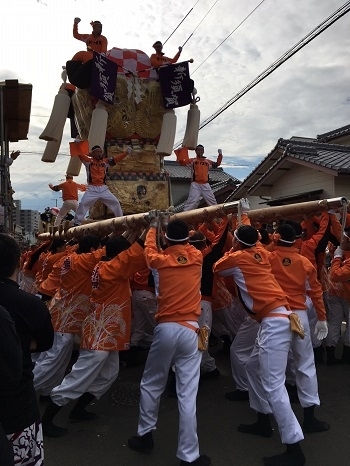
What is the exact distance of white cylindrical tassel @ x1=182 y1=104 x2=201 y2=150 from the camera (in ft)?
28.7

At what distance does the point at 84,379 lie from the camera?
13.0ft

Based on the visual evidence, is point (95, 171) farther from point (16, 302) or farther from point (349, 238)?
point (16, 302)

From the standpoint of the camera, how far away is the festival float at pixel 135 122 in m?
8.27

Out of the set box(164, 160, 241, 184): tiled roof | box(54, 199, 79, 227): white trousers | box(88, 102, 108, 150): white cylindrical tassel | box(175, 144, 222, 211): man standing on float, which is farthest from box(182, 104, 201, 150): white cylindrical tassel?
box(164, 160, 241, 184): tiled roof

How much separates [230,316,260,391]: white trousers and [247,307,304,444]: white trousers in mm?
726

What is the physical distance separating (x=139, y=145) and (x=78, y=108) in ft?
4.80

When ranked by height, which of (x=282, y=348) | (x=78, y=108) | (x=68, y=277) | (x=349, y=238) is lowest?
(x=282, y=348)

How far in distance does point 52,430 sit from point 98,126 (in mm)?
5462

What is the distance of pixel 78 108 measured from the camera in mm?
8586

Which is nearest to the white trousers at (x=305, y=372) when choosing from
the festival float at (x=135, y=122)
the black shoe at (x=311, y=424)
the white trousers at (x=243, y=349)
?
the black shoe at (x=311, y=424)

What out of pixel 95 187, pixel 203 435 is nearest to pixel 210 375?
pixel 203 435

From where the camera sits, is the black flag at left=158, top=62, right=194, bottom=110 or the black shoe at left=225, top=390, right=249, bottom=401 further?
the black flag at left=158, top=62, right=194, bottom=110

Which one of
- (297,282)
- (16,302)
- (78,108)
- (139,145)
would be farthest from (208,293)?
(78,108)

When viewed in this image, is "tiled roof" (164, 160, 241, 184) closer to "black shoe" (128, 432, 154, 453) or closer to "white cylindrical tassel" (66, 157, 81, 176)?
"white cylindrical tassel" (66, 157, 81, 176)
